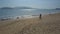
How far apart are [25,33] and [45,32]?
1926 millimetres

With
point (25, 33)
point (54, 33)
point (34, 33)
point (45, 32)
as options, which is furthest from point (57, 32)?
point (25, 33)

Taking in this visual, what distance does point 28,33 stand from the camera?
34.3 feet

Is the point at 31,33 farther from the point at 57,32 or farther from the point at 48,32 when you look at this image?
the point at 57,32

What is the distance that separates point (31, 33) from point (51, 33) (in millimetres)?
1875

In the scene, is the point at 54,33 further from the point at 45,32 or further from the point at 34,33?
the point at 34,33

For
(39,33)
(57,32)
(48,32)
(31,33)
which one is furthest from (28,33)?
(57,32)

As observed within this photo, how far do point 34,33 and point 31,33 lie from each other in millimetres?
286

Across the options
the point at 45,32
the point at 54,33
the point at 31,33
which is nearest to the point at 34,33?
the point at 31,33

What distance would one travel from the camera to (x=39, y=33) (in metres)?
10.3

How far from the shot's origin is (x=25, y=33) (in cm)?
1055

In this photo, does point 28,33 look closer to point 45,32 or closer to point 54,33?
point 45,32

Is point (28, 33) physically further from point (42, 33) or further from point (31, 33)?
point (42, 33)

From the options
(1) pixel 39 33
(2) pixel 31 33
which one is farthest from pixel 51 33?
(2) pixel 31 33

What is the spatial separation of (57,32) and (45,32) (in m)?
1.13
